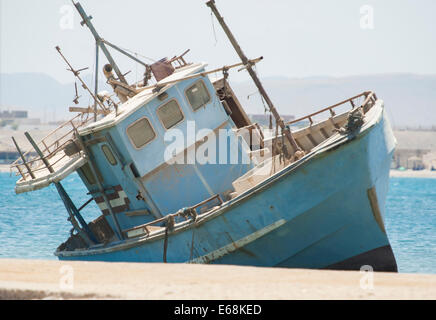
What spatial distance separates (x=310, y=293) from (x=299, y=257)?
5.43 m

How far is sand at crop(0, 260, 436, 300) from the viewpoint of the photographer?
7234 mm

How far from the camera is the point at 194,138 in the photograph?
46.7ft

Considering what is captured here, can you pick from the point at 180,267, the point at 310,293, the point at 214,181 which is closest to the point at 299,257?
the point at 214,181

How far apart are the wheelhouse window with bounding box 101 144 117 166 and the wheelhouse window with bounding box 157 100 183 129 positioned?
122cm

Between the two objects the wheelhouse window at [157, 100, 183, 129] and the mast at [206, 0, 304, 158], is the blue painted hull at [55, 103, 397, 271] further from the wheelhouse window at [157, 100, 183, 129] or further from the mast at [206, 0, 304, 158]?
the wheelhouse window at [157, 100, 183, 129]

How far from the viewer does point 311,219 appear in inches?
485

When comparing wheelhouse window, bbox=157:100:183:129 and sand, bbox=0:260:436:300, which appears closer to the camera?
sand, bbox=0:260:436:300

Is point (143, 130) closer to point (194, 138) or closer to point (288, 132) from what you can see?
point (194, 138)

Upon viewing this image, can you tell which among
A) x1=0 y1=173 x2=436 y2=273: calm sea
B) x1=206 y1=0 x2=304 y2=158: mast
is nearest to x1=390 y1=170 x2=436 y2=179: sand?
x1=0 y1=173 x2=436 y2=273: calm sea

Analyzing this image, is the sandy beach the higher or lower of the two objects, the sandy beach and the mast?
the lower

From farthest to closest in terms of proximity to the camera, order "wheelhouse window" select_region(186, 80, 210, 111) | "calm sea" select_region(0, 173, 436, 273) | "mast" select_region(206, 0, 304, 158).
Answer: "calm sea" select_region(0, 173, 436, 273)
"wheelhouse window" select_region(186, 80, 210, 111)
"mast" select_region(206, 0, 304, 158)

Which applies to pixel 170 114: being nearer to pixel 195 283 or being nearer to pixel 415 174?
pixel 195 283

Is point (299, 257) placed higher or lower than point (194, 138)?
lower
